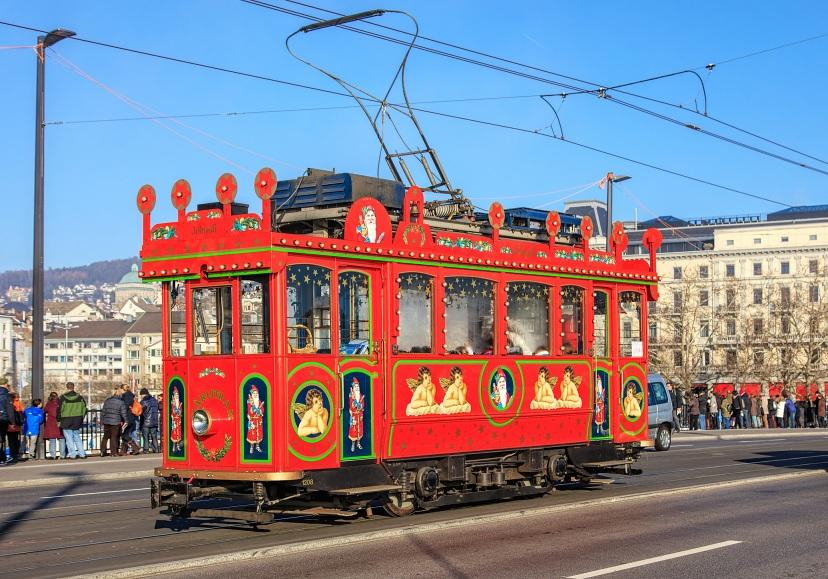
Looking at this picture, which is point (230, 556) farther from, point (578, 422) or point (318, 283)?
point (578, 422)

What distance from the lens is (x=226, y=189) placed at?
1343 cm

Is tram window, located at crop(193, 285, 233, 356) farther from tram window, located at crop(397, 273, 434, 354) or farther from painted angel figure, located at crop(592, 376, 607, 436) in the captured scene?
painted angel figure, located at crop(592, 376, 607, 436)

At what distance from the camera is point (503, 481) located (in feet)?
52.2

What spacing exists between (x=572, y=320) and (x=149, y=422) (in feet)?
46.4

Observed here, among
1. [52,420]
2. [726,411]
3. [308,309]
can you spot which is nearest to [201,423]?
[308,309]

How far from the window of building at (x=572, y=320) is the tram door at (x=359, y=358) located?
387 cm

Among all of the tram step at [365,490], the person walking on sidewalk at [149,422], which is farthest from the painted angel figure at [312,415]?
the person walking on sidewalk at [149,422]

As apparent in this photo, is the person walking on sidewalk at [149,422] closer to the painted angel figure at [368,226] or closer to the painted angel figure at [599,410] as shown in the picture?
the painted angel figure at [599,410]

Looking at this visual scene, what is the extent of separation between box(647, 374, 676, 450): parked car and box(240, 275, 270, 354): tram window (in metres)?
19.5

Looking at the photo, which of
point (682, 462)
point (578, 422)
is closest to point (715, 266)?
point (682, 462)

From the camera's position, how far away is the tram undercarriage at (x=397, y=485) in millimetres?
13078

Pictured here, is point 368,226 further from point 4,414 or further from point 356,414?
point 4,414

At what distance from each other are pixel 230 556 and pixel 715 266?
114017mm

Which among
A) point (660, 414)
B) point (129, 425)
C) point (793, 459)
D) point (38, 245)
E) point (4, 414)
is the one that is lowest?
point (793, 459)
